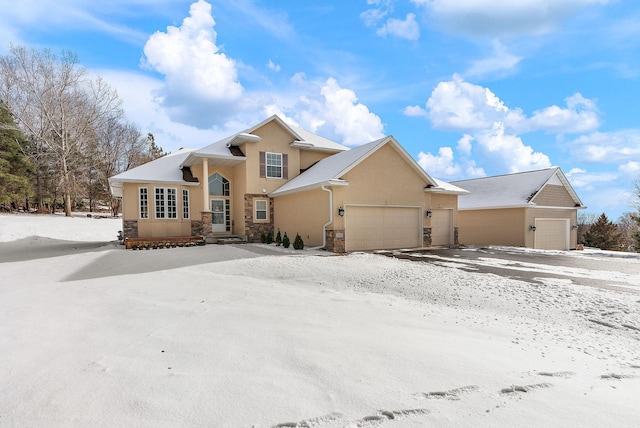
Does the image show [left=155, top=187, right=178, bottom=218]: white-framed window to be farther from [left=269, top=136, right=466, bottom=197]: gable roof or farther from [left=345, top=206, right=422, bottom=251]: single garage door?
[left=345, top=206, right=422, bottom=251]: single garage door

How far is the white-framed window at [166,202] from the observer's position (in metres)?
16.3

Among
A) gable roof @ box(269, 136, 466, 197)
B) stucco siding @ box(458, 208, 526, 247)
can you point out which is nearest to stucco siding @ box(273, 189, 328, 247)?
gable roof @ box(269, 136, 466, 197)

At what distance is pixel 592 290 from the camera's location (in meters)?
6.74

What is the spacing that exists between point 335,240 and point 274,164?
6285mm

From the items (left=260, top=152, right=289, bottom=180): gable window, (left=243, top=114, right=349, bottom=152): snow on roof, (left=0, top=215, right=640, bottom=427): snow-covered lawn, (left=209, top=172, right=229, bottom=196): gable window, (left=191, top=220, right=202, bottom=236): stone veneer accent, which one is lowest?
(left=0, top=215, right=640, bottom=427): snow-covered lawn

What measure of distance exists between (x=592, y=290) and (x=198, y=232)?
15733 millimetres

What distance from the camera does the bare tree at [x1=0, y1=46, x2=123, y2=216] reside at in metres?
26.6

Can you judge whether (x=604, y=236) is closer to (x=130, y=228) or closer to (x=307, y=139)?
(x=307, y=139)

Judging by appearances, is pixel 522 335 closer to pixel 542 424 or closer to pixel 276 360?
pixel 542 424

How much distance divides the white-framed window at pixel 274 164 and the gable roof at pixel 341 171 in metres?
0.89

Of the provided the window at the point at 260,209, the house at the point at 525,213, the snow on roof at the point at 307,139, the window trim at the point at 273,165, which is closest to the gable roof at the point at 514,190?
the house at the point at 525,213

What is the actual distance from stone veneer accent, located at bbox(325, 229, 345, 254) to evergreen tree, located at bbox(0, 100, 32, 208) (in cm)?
2747

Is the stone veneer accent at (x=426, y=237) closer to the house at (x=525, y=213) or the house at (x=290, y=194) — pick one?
the house at (x=290, y=194)

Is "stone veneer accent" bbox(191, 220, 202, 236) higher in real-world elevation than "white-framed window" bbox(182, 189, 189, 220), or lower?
lower
